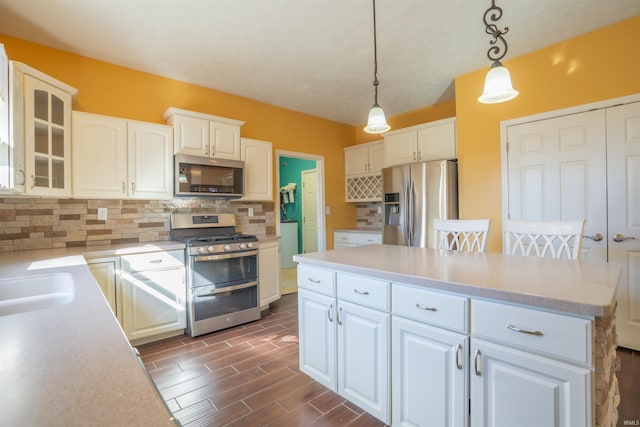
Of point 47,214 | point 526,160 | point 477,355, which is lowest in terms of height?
point 477,355

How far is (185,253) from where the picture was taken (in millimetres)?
2861

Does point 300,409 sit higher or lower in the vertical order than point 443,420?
lower

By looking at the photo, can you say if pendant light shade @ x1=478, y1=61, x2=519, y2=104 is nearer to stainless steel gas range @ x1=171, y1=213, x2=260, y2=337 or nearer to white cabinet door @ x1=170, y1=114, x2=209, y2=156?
stainless steel gas range @ x1=171, y1=213, x2=260, y2=337

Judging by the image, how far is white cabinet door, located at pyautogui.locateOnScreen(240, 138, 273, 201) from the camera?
12.0ft

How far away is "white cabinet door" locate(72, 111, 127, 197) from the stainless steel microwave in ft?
1.55

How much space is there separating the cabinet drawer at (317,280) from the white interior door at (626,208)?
247 cm

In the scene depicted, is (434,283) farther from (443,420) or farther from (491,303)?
(443,420)

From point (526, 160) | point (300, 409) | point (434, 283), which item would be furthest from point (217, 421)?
point (526, 160)

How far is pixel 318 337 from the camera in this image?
1.92 m

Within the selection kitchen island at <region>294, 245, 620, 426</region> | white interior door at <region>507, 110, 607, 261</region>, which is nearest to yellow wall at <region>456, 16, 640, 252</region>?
white interior door at <region>507, 110, 607, 261</region>

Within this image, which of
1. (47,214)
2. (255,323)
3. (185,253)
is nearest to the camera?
(47,214)

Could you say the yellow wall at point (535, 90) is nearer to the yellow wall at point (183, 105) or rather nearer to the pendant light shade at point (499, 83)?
the pendant light shade at point (499, 83)

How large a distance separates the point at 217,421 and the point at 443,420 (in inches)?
47.8

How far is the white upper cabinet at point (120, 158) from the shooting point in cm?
260
